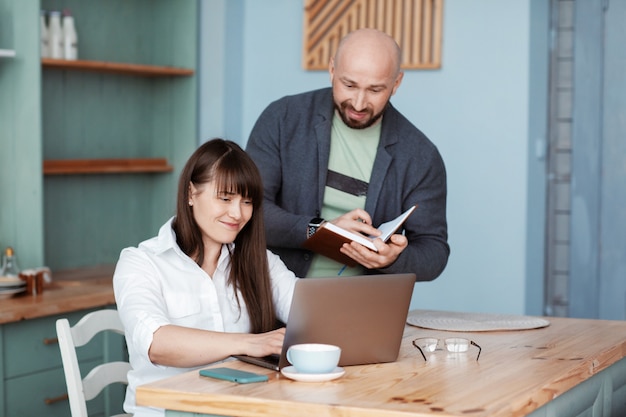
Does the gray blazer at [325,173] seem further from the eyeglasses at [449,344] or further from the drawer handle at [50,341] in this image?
the drawer handle at [50,341]

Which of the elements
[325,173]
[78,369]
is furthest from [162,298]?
[325,173]

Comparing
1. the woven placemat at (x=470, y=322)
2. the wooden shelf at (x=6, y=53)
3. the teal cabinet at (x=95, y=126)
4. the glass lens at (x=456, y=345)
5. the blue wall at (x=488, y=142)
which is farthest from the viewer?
the blue wall at (x=488, y=142)

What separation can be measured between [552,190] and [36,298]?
2392 millimetres

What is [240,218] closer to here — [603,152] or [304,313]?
[304,313]

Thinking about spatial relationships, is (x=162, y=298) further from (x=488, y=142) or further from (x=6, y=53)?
(x=488, y=142)

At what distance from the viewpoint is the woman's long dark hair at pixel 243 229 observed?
8.09 feet

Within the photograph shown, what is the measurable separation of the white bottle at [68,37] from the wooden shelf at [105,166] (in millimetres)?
451

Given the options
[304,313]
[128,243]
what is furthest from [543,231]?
[304,313]

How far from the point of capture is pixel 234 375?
2.03 meters

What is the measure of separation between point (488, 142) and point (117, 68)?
5.49ft

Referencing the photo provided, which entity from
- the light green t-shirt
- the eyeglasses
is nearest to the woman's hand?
the eyeglasses

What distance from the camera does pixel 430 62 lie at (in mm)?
4512

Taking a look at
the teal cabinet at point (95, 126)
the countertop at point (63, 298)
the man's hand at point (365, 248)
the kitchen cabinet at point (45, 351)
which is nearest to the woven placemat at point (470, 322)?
the man's hand at point (365, 248)

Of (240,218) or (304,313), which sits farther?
(240,218)
